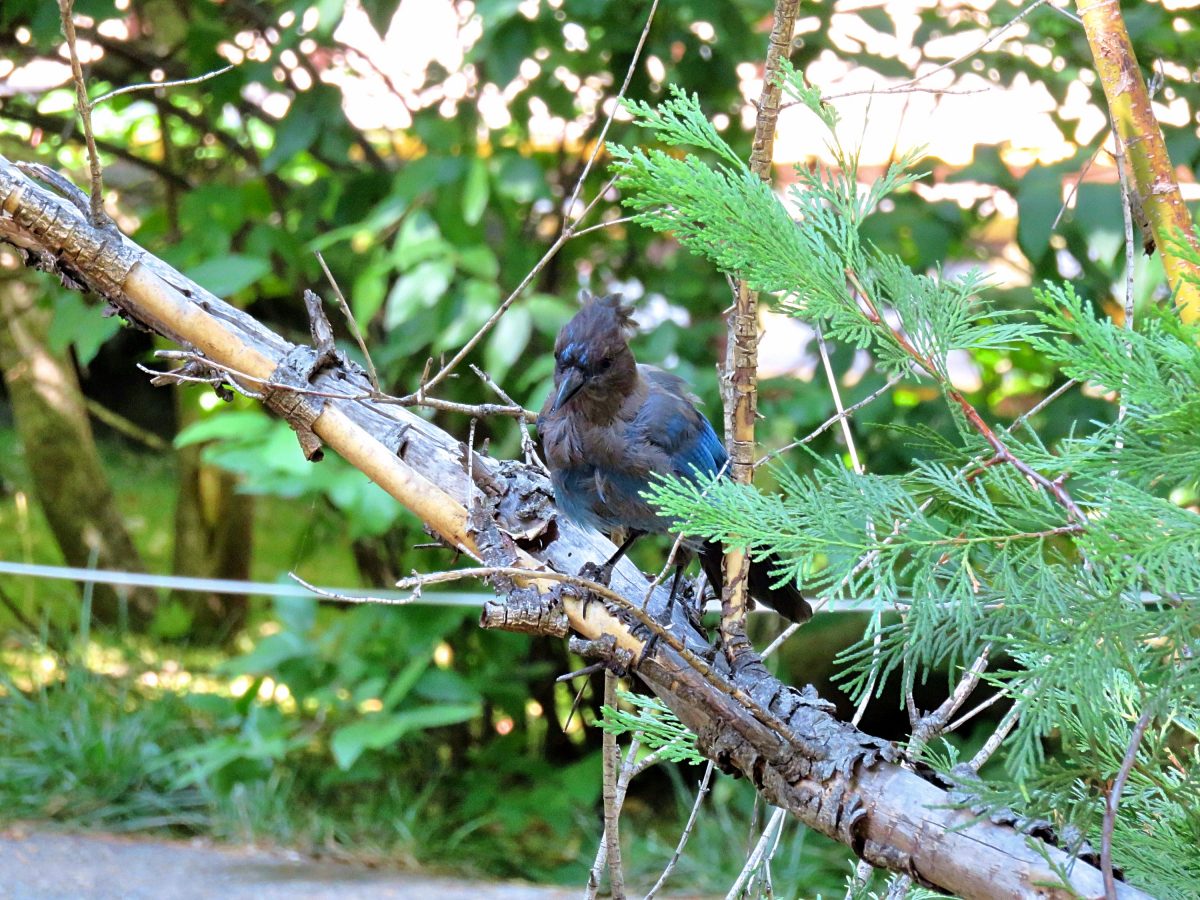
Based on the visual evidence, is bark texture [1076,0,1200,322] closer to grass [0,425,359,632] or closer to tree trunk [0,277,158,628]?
grass [0,425,359,632]

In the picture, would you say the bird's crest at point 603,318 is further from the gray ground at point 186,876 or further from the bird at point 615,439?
the gray ground at point 186,876

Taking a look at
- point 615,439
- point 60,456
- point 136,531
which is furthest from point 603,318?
point 136,531

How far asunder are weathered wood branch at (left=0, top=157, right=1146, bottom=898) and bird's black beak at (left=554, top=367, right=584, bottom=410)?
0.72 feet

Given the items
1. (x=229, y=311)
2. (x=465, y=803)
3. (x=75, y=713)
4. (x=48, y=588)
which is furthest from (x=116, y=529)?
(x=229, y=311)

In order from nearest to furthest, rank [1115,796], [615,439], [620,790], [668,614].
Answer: [1115,796], [620,790], [668,614], [615,439]

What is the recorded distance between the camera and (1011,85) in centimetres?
355

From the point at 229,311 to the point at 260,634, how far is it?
401cm

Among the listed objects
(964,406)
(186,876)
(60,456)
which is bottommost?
(186,876)

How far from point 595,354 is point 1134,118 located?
1142 millimetres

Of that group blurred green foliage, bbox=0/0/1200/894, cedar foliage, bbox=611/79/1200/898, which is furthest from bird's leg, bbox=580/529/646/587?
blurred green foliage, bbox=0/0/1200/894

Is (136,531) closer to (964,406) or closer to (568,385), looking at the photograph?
(568,385)

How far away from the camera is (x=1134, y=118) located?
1.38 metres

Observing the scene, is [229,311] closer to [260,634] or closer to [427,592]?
[427,592]

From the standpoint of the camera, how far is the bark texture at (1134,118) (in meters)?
1.33
